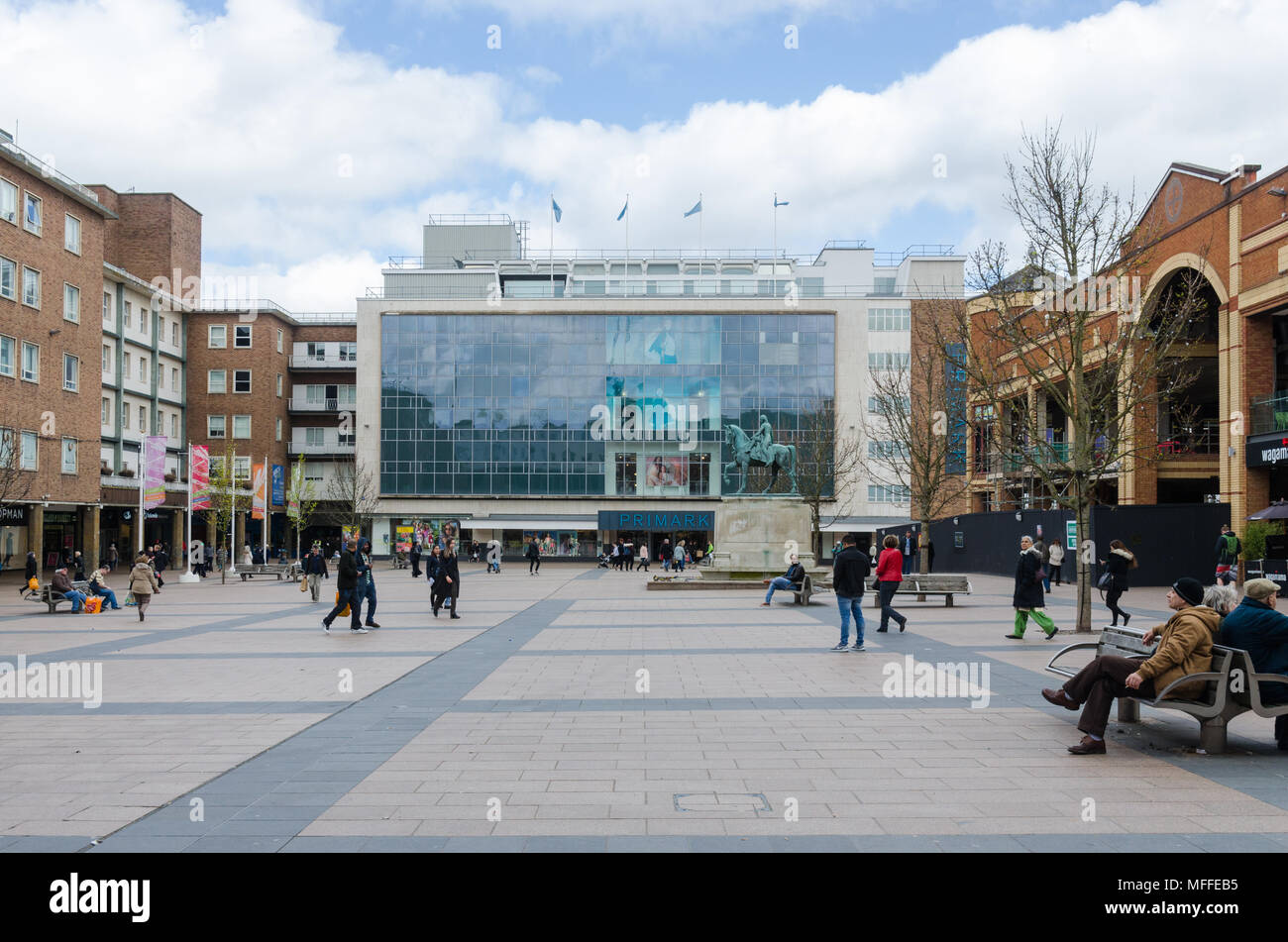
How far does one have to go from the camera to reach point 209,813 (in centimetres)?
586

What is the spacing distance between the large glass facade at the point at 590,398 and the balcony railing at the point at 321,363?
481cm

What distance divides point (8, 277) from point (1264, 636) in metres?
44.7

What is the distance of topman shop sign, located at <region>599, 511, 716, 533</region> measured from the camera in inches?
2638

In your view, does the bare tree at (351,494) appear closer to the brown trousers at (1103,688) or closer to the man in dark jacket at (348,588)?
the man in dark jacket at (348,588)

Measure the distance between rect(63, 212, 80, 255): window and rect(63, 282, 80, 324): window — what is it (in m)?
1.69

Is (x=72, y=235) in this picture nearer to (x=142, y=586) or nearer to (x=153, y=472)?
(x=153, y=472)

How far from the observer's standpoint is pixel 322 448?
236 feet

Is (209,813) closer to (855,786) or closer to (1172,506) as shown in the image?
(855,786)

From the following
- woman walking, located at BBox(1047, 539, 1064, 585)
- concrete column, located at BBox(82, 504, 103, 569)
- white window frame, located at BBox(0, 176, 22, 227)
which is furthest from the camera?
concrete column, located at BBox(82, 504, 103, 569)

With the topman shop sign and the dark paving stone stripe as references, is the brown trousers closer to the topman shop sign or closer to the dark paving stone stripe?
the dark paving stone stripe

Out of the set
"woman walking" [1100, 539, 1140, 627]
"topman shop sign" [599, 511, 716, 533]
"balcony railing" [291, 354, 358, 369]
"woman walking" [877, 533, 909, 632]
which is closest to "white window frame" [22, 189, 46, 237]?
"balcony railing" [291, 354, 358, 369]

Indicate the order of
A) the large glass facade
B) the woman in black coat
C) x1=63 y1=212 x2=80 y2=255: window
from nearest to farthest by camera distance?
the woman in black coat, x1=63 y1=212 x2=80 y2=255: window, the large glass facade

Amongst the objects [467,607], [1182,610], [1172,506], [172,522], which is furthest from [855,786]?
[172,522]
